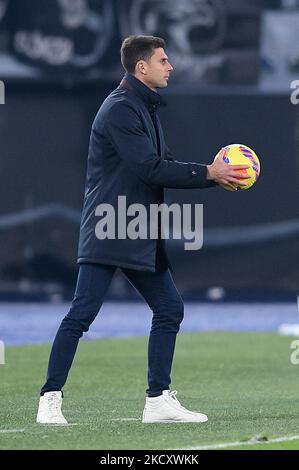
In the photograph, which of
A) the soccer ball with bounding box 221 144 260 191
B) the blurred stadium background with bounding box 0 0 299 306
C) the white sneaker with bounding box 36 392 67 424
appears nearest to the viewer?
the white sneaker with bounding box 36 392 67 424

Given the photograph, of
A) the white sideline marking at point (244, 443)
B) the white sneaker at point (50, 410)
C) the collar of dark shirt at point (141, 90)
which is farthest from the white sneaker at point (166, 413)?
the collar of dark shirt at point (141, 90)

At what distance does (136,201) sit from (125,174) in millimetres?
168

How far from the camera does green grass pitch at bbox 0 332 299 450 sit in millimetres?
7223

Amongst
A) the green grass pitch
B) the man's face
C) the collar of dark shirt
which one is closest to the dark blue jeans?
the green grass pitch

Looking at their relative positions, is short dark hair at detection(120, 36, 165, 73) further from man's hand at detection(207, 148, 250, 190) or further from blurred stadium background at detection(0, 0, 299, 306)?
blurred stadium background at detection(0, 0, 299, 306)

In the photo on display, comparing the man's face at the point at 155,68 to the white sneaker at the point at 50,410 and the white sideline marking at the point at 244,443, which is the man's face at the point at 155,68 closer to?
the white sneaker at the point at 50,410

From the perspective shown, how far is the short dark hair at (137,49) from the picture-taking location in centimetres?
814

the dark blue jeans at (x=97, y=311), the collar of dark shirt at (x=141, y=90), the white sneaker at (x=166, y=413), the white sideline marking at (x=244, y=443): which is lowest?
the white sideline marking at (x=244, y=443)

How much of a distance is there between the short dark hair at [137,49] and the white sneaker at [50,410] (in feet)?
6.43

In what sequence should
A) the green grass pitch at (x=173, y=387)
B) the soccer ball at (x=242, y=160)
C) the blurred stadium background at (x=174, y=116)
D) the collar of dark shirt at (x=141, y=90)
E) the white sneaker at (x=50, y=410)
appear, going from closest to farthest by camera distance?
the green grass pitch at (x=173, y=387)
the white sneaker at (x=50, y=410)
the soccer ball at (x=242, y=160)
the collar of dark shirt at (x=141, y=90)
the blurred stadium background at (x=174, y=116)

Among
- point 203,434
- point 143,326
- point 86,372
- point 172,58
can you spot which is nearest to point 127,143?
point 203,434

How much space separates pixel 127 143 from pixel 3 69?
35.3 feet

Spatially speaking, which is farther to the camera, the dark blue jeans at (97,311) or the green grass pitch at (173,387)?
the dark blue jeans at (97,311)

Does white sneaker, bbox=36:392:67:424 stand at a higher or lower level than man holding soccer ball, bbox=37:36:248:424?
lower
